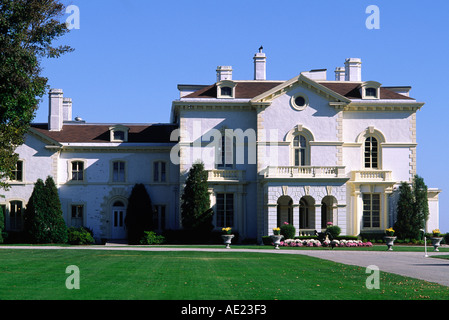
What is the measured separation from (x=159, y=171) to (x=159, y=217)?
10.5 ft

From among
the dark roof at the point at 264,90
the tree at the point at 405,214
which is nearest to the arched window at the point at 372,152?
the tree at the point at 405,214

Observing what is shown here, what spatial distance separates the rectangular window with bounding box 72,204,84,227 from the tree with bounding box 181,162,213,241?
26.6 feet

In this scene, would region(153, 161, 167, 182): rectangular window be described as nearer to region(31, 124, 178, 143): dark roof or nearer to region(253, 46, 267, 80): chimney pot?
region(31, 124, 178, 143): dark roof

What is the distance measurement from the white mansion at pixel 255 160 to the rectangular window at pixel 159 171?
10 cm

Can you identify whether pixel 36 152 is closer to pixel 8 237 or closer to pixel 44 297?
pixel 8 237

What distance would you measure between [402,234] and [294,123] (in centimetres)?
1008

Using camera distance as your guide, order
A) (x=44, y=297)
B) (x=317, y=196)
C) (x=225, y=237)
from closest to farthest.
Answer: (x=44, y=297), (x=225, y=237), (x=317, y=196)

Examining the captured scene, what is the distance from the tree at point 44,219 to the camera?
150 feet

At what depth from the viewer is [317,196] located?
149 feet

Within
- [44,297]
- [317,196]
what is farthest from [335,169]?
[44,297]

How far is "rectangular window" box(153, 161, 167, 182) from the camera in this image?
5006 centimetres

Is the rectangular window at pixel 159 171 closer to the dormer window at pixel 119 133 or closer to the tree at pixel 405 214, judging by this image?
the dormer window at pixel 119 133

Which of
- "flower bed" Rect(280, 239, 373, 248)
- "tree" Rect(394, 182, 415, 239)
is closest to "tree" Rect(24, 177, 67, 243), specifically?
"flower bed" Rect(280, 239, 373, 248)

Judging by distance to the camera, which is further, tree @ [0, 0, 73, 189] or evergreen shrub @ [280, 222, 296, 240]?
evergreen shrub @ [280, 222, 296, 240]
